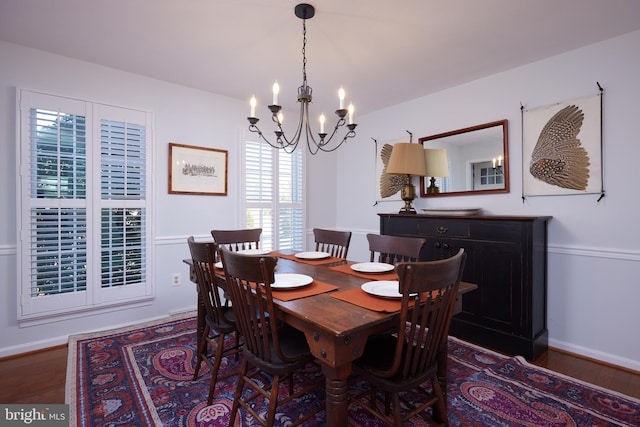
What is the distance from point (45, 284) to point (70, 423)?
142 cm

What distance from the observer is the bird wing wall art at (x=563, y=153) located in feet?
8.20

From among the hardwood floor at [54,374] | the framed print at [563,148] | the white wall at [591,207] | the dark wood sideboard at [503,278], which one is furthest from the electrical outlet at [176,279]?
the framed print at [563,148]

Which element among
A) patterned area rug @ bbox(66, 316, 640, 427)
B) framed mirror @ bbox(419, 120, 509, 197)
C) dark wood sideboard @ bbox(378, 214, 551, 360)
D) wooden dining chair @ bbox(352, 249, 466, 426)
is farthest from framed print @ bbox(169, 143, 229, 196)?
wooden dining chair @ bbox(352, 249, 466, 426)

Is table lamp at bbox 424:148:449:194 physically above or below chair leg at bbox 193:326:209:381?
above

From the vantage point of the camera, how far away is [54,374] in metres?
2.25

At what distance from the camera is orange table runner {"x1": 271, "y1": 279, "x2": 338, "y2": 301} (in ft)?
4.98

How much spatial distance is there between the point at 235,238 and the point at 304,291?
146 cm

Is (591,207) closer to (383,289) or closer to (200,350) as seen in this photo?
(383,289)

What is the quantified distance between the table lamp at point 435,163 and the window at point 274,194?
163cm

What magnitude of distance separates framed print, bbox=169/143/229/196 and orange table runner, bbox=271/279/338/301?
2245 mm

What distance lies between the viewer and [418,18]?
213cm

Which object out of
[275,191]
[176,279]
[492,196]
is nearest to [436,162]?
[492,196]

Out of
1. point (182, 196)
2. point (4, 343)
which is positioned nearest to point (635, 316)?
point (182, 196)

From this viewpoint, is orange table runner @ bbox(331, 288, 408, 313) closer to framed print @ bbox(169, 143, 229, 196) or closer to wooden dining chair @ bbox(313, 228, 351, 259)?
wooden dining chair @ bbox(313, 228, 351, 259)
